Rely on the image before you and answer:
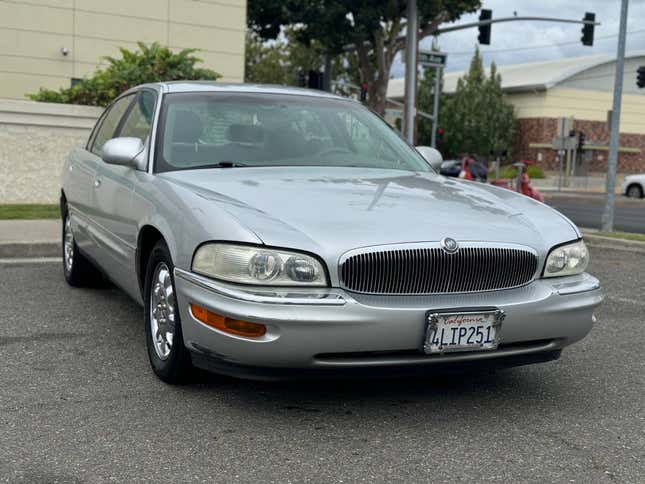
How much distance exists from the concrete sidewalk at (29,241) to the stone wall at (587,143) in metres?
46.0

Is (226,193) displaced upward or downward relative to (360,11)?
downward

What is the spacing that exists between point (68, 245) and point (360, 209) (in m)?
3.82

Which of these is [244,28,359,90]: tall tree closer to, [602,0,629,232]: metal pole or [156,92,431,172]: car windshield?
[602,0,629,232]: metal pole

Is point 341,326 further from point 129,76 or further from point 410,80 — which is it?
point 410,80

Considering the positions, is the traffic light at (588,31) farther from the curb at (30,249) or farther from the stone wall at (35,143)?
the curb at (30,249)

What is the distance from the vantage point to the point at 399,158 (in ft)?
18.2

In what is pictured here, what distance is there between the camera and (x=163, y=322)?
444cm

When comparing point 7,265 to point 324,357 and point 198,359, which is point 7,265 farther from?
point 324,357

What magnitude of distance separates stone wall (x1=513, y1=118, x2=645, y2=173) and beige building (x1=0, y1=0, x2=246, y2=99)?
32877 mm

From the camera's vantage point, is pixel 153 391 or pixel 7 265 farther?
pixel 7 265

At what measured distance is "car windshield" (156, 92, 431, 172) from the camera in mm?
5020

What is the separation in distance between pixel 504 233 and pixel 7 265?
5.67 m

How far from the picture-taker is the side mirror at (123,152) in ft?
16.4

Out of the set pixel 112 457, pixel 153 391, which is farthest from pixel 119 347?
A: pixel 112 457
